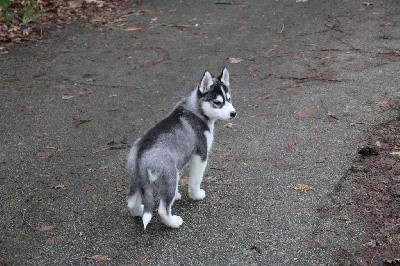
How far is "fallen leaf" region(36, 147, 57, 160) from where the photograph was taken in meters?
5.91

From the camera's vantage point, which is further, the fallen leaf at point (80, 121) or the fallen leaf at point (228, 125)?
the fallen leaf at point (80, 121)

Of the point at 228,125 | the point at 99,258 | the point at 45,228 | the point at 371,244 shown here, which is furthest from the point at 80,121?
the point at 371,244

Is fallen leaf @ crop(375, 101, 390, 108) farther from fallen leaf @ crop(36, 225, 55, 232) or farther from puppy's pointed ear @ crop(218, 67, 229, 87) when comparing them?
fallen leaf @ crop(36, 225, 55, 232)

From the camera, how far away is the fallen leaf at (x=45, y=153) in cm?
591

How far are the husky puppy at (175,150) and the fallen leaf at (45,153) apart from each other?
162 cm

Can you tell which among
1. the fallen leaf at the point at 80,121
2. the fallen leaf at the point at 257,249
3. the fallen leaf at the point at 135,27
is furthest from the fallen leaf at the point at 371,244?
the fallen leaf at the point at 135,27

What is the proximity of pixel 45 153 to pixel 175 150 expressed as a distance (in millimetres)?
2019

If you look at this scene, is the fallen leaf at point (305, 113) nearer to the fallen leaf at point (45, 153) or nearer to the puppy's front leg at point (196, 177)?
the puppy's front leg at point (196, 177)

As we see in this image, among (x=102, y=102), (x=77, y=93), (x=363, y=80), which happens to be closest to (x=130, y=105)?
(x=102, y=102)

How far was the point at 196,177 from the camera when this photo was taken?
4.90m

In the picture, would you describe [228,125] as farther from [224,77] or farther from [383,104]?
[383,104]

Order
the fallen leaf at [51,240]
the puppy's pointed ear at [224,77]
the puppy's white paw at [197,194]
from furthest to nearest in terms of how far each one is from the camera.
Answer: the puppy's pointed ear at [224,77]
the puppy's white paw at [197,194]
the fallen leaf at [51,240]

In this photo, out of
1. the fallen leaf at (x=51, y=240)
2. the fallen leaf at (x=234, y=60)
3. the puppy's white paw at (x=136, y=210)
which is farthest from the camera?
the fallen leaf at (x=234, y=60)

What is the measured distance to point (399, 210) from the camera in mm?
4598
